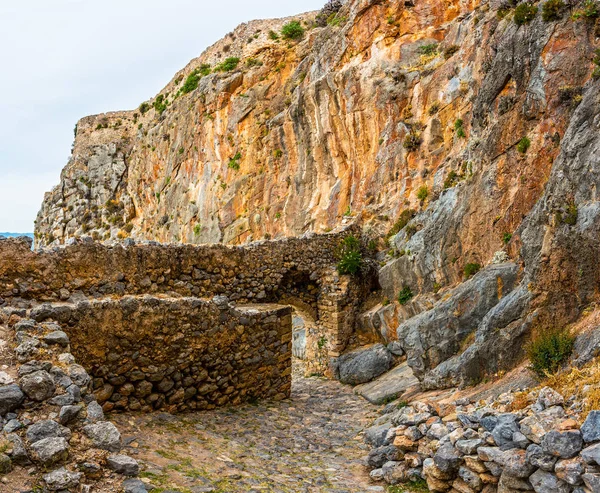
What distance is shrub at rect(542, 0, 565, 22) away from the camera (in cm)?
1177

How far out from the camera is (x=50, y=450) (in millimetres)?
4656

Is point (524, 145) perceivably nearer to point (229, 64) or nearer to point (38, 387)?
point (38, 387)

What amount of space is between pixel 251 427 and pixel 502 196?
302 inches

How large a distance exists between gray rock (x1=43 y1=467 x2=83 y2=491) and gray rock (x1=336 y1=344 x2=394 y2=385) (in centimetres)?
1099

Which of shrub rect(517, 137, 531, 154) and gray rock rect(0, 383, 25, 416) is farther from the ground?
shrub rect(517, 137, 531, 154)

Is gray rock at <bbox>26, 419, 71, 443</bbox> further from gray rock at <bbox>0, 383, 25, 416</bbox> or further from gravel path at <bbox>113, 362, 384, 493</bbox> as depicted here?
gravel path at <bbox>113, 362, 384, 493</bbox>

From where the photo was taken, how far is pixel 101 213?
42625mm

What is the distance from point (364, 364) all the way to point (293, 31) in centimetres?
2385

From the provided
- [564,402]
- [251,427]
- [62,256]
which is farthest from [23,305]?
[564,402]

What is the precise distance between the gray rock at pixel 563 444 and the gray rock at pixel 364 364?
922cm

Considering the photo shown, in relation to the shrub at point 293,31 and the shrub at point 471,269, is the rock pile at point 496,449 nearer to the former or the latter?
the shrub at point 471,269

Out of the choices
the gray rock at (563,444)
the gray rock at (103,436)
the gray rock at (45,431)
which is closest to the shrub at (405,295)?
the gray rock at (563,444)

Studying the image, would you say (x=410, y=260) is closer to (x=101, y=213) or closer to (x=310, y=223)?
(x=310, y=223)

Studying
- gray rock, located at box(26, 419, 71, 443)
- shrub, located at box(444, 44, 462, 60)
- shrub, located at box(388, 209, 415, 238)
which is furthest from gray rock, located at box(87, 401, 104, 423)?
shrub, located at box(444, 44, 462, 60)
